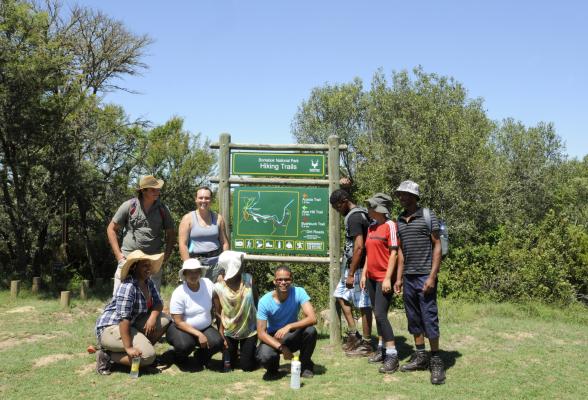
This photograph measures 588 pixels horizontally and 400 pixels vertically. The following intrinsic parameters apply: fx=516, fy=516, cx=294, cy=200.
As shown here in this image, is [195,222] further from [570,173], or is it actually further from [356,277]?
[570,173]

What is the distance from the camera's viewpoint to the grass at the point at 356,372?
479 cm

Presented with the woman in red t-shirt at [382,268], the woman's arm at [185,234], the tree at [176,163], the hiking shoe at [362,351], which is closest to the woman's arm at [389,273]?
the woman in red t-shirt at [382,268]

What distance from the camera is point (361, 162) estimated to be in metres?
28.1

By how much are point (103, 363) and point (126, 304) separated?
0.67 m

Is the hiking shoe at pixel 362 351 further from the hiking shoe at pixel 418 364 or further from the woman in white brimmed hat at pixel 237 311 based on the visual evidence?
the woman in white brimmed hat at pixel 237 311

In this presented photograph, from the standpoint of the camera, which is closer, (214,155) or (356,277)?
(356,277)

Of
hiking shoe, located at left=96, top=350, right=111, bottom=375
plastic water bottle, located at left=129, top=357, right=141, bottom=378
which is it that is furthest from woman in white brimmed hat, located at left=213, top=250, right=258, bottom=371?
hiking shoe, located at left=96, top=350, right=111, bottom=375

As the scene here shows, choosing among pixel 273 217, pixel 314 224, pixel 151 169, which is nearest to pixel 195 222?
pixel 273 217

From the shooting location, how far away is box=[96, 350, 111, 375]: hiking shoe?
5262mm

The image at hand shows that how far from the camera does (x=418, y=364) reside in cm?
548

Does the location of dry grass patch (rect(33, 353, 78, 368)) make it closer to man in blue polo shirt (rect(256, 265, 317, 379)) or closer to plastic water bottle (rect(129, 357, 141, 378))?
plastic water bottle (rect(129, 357, 141, 378))

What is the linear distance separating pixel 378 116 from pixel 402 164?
5421mm

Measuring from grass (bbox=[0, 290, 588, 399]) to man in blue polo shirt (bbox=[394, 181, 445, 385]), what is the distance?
0.36 metres

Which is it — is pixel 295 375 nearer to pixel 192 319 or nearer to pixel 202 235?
pixel 192 319
